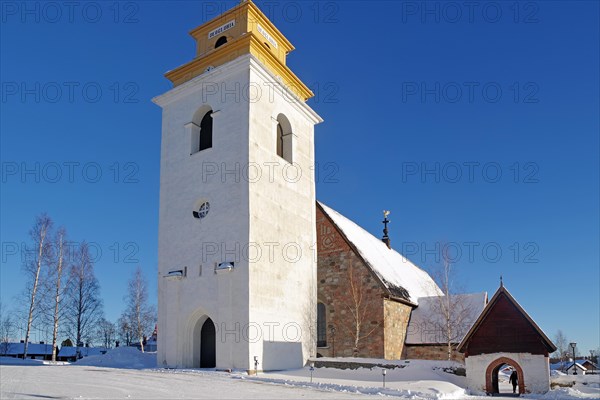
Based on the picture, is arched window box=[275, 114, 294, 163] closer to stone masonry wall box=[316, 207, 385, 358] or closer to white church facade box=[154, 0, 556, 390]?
white church facade box=[154, 0, 556, 390]

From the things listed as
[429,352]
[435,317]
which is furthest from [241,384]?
[435,317]

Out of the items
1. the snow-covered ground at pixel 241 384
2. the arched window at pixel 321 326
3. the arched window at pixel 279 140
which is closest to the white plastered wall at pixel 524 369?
the snow-covered ground at pixel 241 384

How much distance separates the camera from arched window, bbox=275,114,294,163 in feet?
85.9

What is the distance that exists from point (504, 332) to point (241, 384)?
10.8 metres

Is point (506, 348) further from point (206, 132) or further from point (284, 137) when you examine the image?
point (206, 132)

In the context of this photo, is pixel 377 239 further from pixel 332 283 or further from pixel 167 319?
pixel 167 319

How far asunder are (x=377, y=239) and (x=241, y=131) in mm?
17259

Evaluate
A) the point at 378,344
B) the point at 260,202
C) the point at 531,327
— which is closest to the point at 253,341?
the point at 260,202

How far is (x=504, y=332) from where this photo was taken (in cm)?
2092

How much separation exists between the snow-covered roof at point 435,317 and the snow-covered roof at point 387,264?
2.80 feet

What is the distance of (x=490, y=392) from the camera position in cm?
2012

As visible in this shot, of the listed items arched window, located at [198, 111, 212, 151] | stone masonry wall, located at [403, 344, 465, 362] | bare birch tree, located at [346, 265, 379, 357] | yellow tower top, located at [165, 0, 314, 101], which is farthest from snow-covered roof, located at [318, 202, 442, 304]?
yellow tower top, located at [165, 0, 314, 101]

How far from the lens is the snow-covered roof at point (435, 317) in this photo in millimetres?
27391

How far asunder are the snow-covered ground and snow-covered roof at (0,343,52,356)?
4157cm
